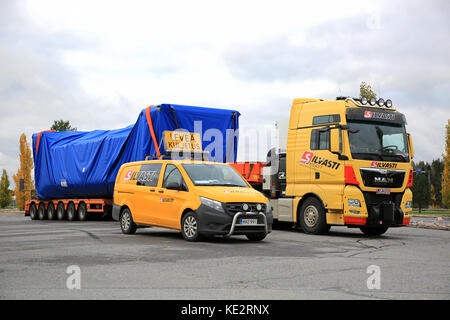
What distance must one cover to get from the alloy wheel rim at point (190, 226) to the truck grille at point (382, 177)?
478 cm

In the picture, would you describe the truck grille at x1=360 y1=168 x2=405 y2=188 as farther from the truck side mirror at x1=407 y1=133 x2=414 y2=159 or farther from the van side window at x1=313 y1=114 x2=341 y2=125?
the van side window at x1=313 y1=114 x2=341 y2=125

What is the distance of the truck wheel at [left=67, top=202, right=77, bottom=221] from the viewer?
25.4m

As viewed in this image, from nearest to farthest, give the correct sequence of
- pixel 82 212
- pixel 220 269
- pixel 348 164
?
1. pixel 220 269
2. pixel 348 164
3. pixel 82 212

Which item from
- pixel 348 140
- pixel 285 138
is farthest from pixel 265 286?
pixel 285 138

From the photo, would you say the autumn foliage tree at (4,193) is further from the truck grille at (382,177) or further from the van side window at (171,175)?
the truck grille at (382,177)

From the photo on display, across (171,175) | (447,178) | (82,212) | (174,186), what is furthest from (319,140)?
(447,178)

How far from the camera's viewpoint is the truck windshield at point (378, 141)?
1441cm

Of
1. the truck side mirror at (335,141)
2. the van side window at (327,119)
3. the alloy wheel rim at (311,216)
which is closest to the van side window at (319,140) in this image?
the truck side mirror at (335,141)

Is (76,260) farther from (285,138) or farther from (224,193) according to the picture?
(285,138)

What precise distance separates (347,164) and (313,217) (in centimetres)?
195

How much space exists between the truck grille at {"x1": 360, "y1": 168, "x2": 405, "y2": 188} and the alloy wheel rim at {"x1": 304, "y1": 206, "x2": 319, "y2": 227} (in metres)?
1.70

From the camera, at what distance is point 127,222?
1465cm

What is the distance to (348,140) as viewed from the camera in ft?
47.2

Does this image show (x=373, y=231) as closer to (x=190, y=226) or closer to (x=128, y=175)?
(x=190, y=226)
